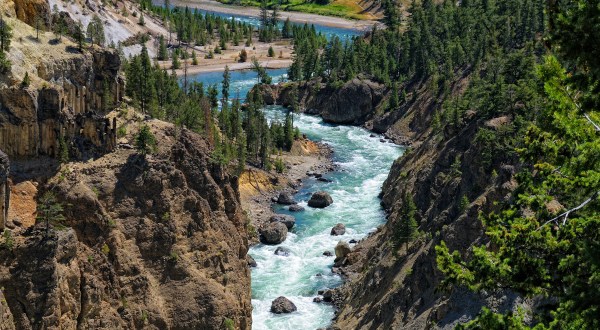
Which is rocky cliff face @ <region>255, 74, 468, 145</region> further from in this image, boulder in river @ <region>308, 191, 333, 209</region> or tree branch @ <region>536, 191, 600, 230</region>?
tree branch @ <region>536, 191, 600, 230</region>

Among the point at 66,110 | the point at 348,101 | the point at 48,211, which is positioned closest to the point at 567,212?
the point at 48,211

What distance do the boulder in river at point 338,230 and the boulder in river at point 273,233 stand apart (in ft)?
21.9

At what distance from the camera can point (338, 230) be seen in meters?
98.3

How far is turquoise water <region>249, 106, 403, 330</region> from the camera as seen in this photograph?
7769cm

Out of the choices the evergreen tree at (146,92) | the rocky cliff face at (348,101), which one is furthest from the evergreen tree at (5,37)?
the rocky cliff face at (348,101)

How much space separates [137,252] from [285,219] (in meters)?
44.2

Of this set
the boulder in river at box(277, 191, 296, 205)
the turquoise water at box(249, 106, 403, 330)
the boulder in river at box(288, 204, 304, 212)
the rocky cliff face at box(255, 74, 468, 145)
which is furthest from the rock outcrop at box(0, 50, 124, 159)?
the rocky cliff face at box(255, 74, 468, 145)

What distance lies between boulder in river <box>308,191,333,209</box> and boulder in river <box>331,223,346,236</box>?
11.2 m

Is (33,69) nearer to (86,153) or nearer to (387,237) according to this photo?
(86,153)

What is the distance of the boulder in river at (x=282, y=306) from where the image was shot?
251 feet

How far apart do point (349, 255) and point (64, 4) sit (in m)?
110

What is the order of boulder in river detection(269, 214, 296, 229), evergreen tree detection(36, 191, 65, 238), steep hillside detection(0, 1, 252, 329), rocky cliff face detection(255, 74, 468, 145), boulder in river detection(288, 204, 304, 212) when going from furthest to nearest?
rocky cliff face detection(255, 74, 468, 145), boulder in river detection(288, 204, 304, 212), boulder in river detection(269, 214, 296, 229), steep hillside detection(0, 1, 252, 329), evergreen tree detection(36, 191, 65, 238)

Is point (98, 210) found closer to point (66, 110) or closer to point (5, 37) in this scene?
point (66, 110)

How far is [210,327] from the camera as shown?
61375 millimetres
